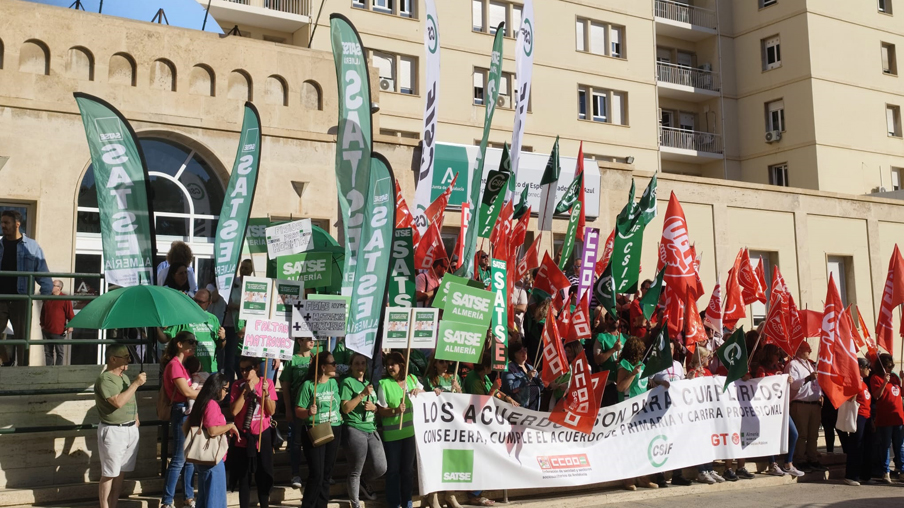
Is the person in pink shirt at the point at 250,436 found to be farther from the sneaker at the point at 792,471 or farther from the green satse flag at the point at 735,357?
the sneaker at the point at 792,471

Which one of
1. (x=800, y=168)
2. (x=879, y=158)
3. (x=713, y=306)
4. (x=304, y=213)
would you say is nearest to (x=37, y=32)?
(x=304, y=213)

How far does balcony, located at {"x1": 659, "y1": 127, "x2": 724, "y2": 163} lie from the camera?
4081cm

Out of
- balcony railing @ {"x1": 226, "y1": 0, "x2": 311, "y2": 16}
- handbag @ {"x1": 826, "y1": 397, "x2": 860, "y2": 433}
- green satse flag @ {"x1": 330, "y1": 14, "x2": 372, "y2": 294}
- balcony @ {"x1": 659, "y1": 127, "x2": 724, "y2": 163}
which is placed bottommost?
handbag @ {"x1": 826, "y1": 397, "x2": 860, "y2": 433}

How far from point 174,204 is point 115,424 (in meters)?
8.74

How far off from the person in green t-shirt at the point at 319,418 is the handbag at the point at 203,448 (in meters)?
1.01

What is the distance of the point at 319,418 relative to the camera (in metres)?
9.74

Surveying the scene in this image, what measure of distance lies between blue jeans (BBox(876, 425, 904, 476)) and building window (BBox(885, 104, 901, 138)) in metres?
32.1

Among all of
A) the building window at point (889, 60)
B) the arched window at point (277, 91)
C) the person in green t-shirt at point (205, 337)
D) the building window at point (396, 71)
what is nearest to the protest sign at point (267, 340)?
the person in green t-shirt at point (205, 337)

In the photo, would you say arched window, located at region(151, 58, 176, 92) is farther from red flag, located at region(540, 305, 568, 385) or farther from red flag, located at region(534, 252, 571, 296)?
red flag, located at region(540, 305, 568, 385)

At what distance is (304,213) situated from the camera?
1788cm

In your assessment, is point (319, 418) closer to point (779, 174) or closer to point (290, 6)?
point (290, 6)

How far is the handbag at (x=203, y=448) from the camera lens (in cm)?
877

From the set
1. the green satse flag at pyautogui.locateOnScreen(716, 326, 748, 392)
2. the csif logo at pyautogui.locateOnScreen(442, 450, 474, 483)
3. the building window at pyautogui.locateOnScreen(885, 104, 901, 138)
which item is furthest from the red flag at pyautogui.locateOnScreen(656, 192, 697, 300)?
the building window at pyautogui.locateOnScreen(885, 104, 901, 138)

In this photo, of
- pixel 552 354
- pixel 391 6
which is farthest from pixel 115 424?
pixel 391 6
